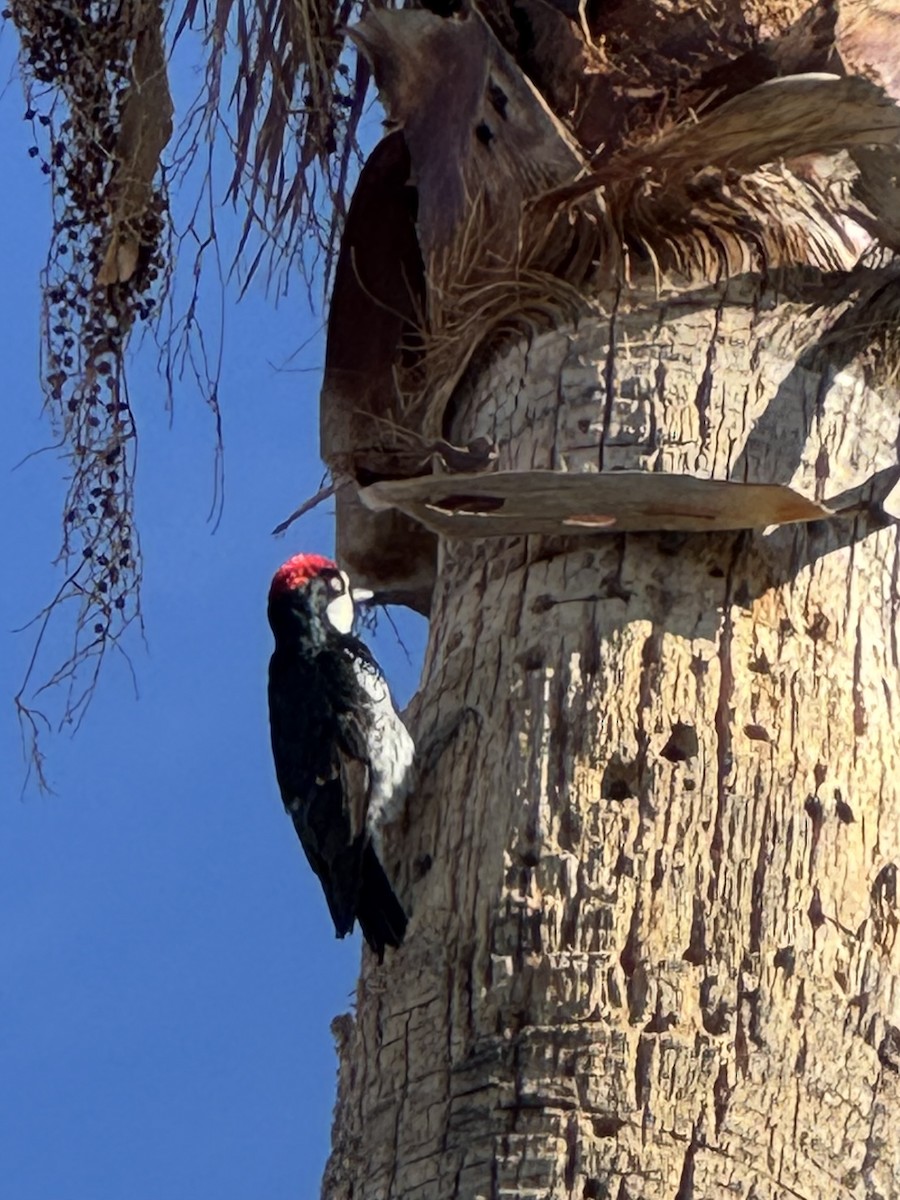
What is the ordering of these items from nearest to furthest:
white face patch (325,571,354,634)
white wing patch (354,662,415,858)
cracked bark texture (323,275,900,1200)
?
cracked bark texture (323,275,900,1200), white wing patch (354,662,415,858), white face patch (325,571,354,634)

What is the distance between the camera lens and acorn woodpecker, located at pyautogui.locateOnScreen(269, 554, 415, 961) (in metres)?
3.77

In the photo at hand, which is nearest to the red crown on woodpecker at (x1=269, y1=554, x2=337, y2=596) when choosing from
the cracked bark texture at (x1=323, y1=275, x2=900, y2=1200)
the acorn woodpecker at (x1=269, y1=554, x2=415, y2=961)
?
the acorn woodpecker at (x1=269, y1=554, x2=415, y2=961)

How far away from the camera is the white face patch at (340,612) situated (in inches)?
184

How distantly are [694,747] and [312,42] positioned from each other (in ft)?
5.62

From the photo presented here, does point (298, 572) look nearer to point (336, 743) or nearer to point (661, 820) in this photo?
point (336, 743)

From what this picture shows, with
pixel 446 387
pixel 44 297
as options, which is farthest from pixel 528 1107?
pixel 44 297

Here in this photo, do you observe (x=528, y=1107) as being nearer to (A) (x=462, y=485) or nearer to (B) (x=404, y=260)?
(A) (x=462, y=485)

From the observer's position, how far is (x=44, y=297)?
441 centimetres

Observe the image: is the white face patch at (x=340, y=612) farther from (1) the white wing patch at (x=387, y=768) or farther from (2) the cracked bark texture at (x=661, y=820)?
(2) the cracked bark texture at (x=661, y=820)

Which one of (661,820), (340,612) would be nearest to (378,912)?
(661,820)

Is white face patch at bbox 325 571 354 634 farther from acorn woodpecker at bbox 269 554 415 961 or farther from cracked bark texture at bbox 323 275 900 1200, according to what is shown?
cracked bark texture at bbox 323 275 900 1200

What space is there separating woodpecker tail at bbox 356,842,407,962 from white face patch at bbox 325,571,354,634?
35.4 inches

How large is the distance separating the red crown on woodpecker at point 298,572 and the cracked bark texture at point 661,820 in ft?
3.12

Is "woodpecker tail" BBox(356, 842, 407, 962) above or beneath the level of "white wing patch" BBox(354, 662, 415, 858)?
beneath
